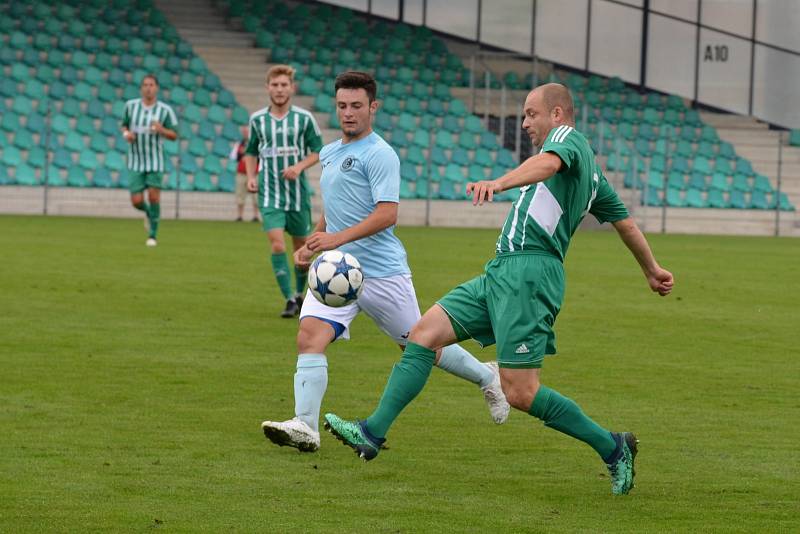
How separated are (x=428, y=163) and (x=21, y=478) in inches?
989

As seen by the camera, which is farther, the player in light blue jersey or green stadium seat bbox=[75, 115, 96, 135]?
green stadium seat bbox=[75, 115, 96, 135]

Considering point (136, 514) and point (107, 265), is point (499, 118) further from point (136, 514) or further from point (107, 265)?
point (136, 514)

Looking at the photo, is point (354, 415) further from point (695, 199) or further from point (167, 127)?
point (695, 199)

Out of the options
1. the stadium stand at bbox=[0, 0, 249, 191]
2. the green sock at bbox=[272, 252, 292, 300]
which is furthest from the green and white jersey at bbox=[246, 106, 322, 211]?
the stadium stand at bbox=[0, 0, 249, 191]

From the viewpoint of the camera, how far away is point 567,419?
630 centimetres

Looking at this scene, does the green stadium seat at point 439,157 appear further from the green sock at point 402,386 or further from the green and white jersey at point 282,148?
Answer: the green sock at point 402,386

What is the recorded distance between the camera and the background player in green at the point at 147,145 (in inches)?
781

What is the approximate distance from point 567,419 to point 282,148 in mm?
7239

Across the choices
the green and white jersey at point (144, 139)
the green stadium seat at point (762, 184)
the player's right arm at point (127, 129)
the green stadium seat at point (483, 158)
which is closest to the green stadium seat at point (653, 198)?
the green stadium seat at point (762, 184)

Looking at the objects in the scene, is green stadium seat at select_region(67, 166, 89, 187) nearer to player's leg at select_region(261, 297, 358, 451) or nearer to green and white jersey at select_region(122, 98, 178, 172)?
green and white jersey at select_region(122, 98, 178, 172)

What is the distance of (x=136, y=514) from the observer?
5664mm

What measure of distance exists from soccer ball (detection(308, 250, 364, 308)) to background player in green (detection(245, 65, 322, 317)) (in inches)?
224

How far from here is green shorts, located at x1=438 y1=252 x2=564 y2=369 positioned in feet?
20.5

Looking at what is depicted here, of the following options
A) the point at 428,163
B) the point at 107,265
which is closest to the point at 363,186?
the point at 107,265
